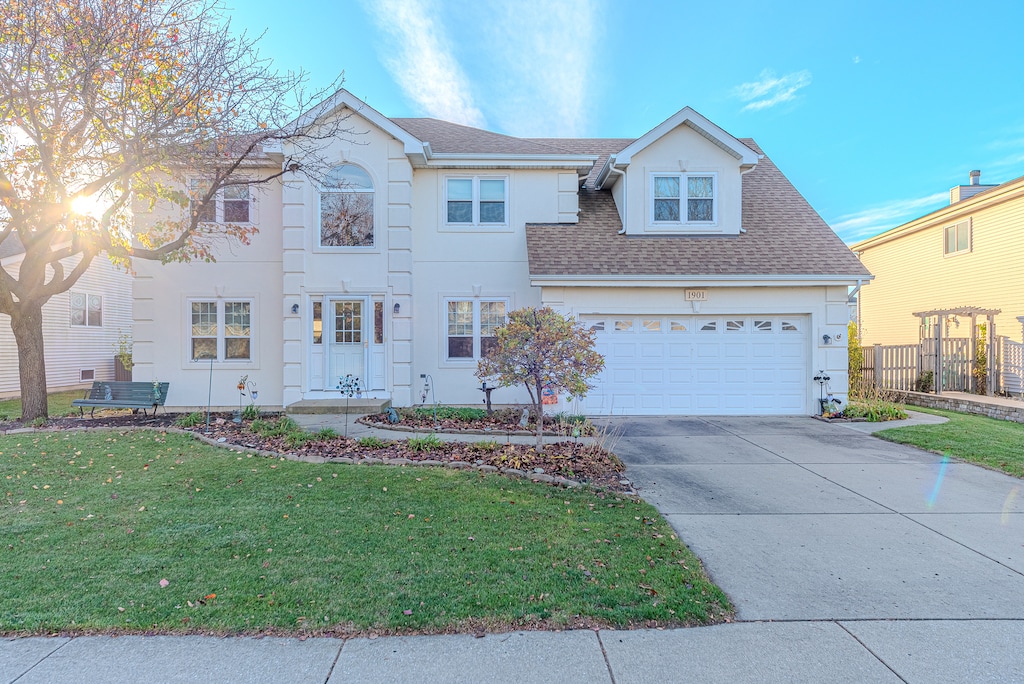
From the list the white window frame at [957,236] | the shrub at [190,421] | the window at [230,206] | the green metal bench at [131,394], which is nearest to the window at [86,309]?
the green metal bench at [131,394]

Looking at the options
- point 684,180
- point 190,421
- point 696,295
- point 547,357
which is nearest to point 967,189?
point 684,180

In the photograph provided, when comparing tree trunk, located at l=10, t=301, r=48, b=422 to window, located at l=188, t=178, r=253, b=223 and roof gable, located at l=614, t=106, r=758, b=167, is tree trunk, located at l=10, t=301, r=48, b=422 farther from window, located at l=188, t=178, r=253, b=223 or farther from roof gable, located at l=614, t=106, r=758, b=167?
roof gable, located at l=614, t=106, r=758, b=167

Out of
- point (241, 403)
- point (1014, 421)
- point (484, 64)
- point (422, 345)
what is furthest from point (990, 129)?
point (241, 403)

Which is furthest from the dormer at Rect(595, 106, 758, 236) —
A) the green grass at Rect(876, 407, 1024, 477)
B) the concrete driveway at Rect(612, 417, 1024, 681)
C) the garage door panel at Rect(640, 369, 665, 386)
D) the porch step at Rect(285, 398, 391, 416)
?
the porch step at Rect(285, 398, 391, 416)

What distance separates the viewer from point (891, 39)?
13680mm

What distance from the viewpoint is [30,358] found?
386 inches

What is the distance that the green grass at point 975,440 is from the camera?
7.13 metres

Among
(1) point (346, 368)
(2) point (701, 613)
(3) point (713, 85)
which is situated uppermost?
(3) point (713, 85)

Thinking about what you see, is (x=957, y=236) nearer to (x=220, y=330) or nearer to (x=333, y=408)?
(x=333, y=408)

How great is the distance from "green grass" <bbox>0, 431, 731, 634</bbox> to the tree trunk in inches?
182

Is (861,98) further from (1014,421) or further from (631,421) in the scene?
(631,421)

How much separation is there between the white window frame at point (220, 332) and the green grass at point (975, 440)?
13.3 metres

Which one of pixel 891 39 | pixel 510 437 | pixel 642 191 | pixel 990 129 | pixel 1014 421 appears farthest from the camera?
pixel 990 129

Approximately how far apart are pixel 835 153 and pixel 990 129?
4.88 meters
